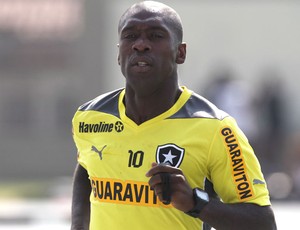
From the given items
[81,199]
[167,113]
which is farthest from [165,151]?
[81,199]

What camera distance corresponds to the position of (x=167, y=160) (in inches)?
171

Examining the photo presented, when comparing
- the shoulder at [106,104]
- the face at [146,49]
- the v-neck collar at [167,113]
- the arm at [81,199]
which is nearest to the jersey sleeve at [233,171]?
the v-neck collar at [167,113]

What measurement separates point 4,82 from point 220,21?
16.6ft

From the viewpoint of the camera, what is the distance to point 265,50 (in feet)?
75.6

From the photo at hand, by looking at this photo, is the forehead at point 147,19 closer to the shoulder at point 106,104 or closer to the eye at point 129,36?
the eye at point 129,36

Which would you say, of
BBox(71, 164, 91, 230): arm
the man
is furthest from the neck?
BBox(71, 164, 91, 230): arm

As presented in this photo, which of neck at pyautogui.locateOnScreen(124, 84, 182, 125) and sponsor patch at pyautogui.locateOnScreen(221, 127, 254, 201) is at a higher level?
neck at pyautogui.locateOnScreen(124, 84, 182, 125)

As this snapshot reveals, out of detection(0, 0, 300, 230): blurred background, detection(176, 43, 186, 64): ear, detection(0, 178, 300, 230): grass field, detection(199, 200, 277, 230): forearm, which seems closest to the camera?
detection(199, 200, 277, 230): forearm

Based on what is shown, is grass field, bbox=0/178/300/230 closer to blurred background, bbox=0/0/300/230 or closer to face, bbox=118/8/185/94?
blurred background, bbox=0/0/300/230

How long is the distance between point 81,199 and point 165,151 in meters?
0.70

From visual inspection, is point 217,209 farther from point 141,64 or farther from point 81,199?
point 81,199

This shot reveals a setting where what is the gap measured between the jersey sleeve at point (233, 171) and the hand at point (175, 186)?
0.85ft

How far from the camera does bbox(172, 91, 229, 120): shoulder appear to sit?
14.7 feet

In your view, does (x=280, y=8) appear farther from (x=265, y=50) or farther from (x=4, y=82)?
(x=4, y=82)
